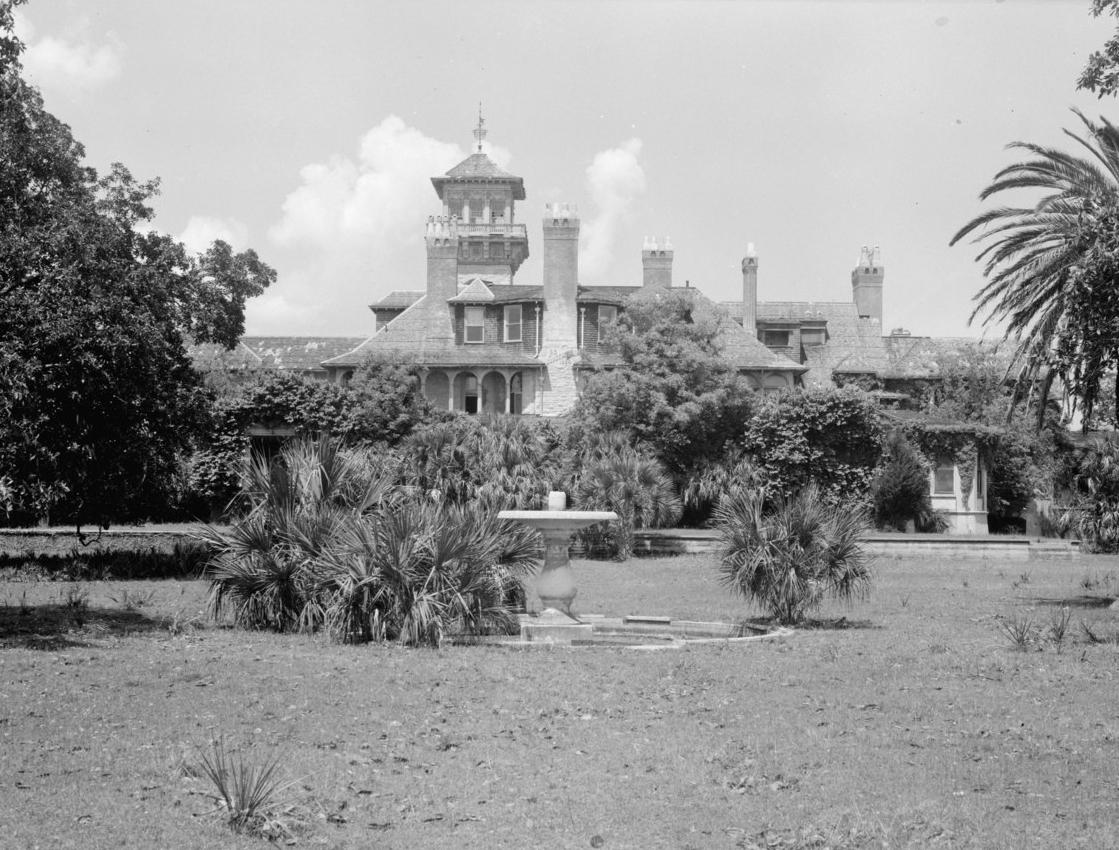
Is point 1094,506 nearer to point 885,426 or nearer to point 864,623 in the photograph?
point 885,426

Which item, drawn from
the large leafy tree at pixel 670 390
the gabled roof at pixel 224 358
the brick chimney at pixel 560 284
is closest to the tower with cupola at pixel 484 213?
the gabled roof at pixel 224 358

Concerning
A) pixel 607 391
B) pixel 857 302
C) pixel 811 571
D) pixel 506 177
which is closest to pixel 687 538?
pixel 607 391

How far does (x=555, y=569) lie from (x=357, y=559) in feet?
9.72

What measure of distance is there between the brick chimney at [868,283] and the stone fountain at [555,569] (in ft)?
169

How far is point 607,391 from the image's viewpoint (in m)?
43.2

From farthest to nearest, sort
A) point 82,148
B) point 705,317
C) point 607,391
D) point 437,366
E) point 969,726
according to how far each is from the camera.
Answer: point 437,366, point 705,317, point 607,391, point 82,148, point 969,726

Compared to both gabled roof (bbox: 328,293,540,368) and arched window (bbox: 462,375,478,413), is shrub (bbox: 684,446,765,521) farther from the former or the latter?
arched window (bbox: 462,375,478,413)

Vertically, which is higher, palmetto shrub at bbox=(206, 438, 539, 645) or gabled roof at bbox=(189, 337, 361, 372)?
A: gabled roof at bbox=(189, 337, 361, 372)

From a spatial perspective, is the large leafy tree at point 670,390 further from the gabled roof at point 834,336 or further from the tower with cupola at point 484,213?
the tower with cupola at point 484,213

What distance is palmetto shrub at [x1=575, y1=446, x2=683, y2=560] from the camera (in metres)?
34.3

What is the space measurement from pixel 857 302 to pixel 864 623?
168 feet

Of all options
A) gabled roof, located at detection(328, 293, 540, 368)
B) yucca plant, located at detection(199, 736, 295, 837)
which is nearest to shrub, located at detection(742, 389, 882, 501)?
gabled roof, located at detection(328, 293, 540, 368)

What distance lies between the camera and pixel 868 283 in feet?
219

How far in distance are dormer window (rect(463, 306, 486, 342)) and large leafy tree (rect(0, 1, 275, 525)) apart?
24897mm
